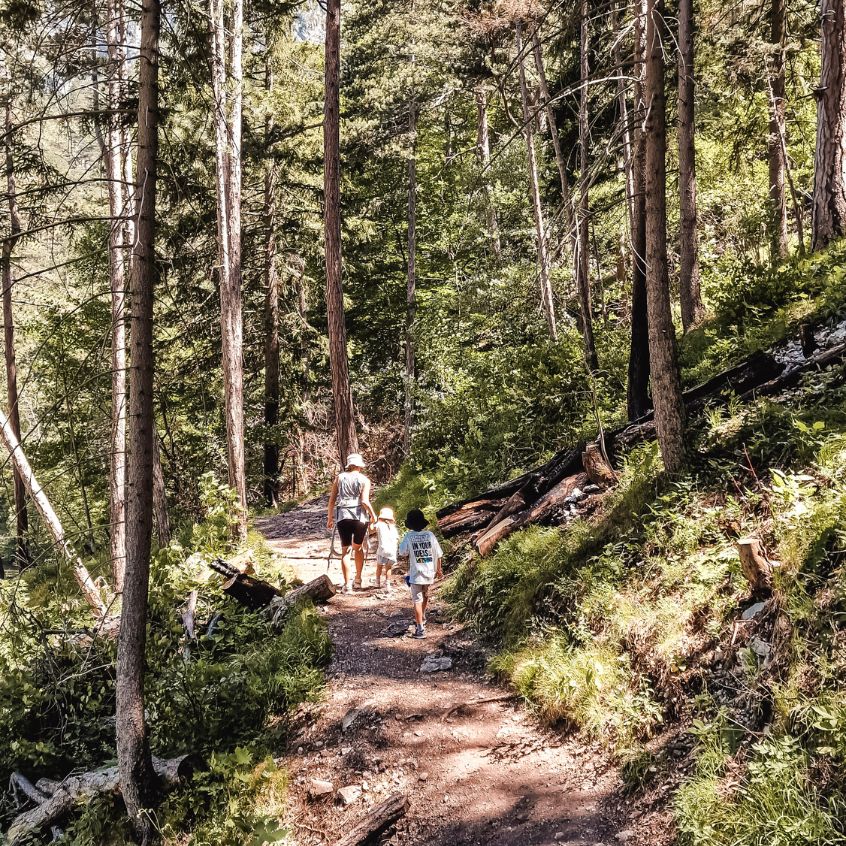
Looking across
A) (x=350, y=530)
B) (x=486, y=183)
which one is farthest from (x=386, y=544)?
(x=486, y=183)

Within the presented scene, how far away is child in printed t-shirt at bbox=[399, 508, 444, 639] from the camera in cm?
786

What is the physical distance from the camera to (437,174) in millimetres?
23766

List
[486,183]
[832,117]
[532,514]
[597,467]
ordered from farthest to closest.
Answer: [486,183], [832,117], [532,514], [597,467]

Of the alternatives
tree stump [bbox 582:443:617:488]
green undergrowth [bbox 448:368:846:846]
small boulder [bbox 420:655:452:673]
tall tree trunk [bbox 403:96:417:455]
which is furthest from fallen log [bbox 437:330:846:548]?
tall tree trunk [bbox 403:96:417:455]

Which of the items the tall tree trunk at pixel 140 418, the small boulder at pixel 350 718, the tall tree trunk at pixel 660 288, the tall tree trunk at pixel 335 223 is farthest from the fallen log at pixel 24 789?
the tall tree trunk at pixel 660 288

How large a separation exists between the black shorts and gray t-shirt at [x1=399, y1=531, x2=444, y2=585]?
69.4 inches

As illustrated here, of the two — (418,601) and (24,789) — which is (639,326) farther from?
(24,789)

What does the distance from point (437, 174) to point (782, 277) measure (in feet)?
51.8

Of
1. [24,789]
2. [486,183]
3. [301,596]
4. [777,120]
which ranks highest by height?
[486,183]

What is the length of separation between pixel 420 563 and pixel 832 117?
865cm

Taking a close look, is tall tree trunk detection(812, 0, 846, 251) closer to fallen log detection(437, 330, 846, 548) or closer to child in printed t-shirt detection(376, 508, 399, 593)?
fallen log detection(437, 330, 846, 548)

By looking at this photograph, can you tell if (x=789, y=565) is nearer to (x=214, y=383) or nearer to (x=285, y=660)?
(x=285, y=660)

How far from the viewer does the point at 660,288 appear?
6754 millimetres

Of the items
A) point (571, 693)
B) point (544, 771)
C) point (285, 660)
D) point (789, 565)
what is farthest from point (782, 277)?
point (285, 660)
